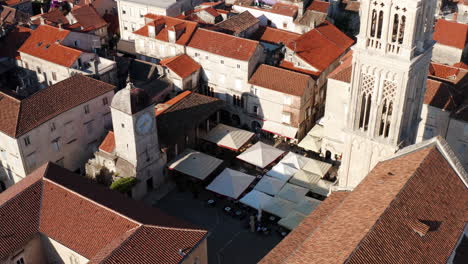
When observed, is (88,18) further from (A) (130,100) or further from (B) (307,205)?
(B) (307,205)

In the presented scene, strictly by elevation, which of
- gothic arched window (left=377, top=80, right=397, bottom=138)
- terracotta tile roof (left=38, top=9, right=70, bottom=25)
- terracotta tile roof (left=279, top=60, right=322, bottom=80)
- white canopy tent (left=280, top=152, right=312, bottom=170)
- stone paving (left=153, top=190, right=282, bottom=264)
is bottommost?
stone paving (left=153, top=190, right=282, bottom=264)

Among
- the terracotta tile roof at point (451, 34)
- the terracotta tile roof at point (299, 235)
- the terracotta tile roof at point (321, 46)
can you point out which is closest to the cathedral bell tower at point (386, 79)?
the terracotta tile roof at point (299, 235)

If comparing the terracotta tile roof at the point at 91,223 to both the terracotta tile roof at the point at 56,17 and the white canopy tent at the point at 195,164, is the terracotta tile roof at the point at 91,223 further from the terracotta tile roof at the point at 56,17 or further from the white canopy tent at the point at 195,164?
the terracotta tile roof at the point at 56,17

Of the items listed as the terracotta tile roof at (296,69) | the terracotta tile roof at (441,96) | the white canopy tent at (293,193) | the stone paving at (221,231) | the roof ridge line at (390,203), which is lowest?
the stone paving at (221,231)

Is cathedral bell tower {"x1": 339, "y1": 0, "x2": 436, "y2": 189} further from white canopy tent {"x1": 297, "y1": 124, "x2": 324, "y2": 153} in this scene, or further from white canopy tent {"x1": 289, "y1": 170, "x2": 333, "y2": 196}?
white canopy tent {"x1": 297, "y1": 124, "x2": 324, "y2": 153}

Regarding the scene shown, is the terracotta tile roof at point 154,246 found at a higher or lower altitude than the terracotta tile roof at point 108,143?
higher

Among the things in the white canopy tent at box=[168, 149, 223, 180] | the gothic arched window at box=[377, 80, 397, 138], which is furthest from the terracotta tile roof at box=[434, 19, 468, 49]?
the gothic arched window at box=[377, 80, 397, 138]

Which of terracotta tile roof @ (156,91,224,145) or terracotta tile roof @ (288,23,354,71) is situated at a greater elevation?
terracotta tile roof @ (288,23,354,71)

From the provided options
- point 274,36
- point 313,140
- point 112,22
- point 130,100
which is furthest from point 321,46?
point 112,22
